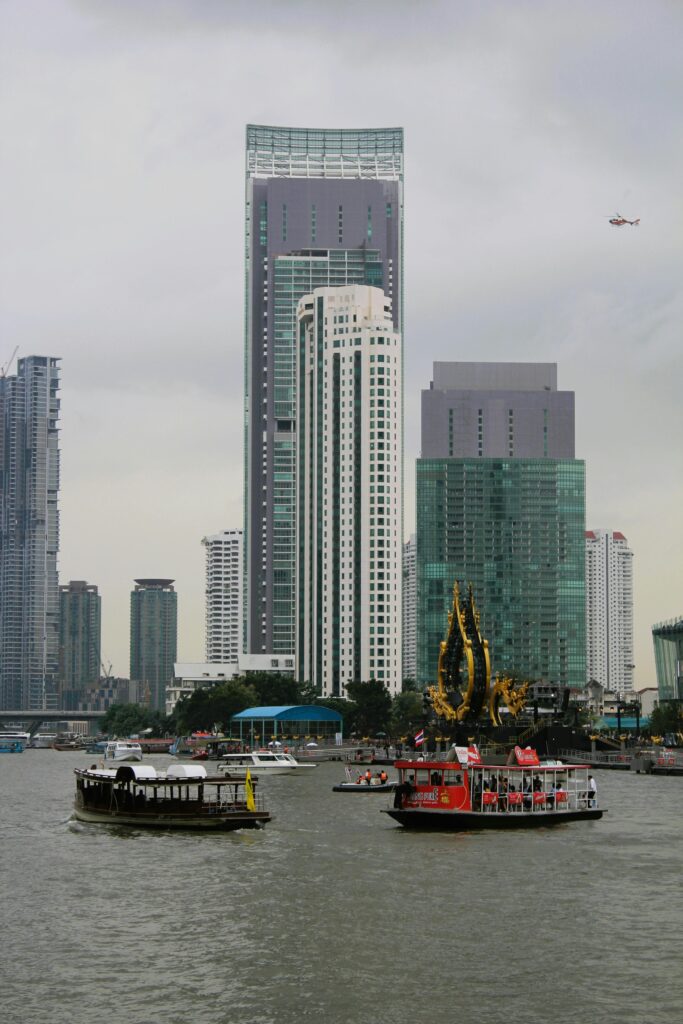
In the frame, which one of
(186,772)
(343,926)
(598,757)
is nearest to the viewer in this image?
(343,926)

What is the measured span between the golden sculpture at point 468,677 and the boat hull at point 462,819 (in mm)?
83349

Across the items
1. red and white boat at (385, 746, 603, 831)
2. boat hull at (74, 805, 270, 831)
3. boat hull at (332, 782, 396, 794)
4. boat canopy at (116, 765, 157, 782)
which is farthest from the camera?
boat hull at (332, 782, 396, 794)

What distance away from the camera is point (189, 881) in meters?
70.4

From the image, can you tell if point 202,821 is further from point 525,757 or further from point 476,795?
point 525,757

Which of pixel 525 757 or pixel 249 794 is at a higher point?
pixel 525 757

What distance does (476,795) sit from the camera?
301ft

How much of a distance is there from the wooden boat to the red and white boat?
8896 millimetres

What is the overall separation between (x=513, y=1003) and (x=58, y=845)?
46111 mm

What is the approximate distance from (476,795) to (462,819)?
2451 millimetres

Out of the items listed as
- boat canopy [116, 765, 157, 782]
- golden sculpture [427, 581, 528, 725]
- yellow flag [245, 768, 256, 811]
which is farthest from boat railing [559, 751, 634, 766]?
boat canopy [116, 765, 157, 782]

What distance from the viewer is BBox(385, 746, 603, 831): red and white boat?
90312mm

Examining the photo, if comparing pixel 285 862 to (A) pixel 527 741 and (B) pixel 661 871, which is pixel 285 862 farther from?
(A) pixel 527 741

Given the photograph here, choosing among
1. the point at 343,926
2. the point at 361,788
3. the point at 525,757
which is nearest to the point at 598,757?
the point at 361,788

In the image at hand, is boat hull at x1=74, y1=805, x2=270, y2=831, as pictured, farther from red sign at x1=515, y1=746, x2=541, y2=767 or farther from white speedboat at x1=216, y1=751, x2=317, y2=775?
white speedboat at x1=216, y1=751, x2=317, y2=775
